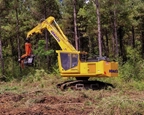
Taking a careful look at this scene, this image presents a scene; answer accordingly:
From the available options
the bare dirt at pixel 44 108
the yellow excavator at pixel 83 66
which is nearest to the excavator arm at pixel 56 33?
the yellow excavator at pixel 83 66

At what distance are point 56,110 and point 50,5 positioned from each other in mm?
23504

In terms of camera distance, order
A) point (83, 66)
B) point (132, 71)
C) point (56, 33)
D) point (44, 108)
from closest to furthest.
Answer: point (44, 108) < point (83, 66) < point (56, 33) < point (132, 71)

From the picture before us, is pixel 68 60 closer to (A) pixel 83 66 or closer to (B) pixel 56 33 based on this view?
(A) pixel 83 66

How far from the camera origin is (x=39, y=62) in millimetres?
31031

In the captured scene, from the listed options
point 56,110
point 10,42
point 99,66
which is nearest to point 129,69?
point 99,66

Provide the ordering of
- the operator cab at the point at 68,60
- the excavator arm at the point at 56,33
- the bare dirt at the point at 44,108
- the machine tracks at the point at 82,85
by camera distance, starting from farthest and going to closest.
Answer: the excavator arm at the point at 56,33
the machine tracks at the point at 82,85
the operator cab at the point at 68,60
the bare dirt at the point at 44,108

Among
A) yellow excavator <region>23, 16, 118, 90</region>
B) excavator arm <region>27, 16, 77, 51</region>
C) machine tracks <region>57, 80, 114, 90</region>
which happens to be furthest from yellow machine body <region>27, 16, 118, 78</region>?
excavator arm <region>27, 16, 77, 51</region>

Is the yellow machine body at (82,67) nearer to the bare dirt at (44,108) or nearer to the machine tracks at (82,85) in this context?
the machine tracks at (82,85)

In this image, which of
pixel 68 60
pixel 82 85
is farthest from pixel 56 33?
pixel 82 85

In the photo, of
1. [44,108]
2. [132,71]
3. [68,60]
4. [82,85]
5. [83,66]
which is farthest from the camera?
[132,71]

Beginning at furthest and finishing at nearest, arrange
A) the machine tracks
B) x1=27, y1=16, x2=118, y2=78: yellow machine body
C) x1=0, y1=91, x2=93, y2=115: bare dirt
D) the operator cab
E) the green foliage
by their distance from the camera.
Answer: the green foliage < the machine tracks < the operator cab < x1=27, y1=16, x2=118, y2=78: yellow machine body < x1=0, y1=91, x2=93, y2=115: bare dirt

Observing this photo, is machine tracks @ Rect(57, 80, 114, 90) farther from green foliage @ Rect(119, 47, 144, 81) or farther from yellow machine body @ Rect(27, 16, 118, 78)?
green foliage @ Rect(119, 47, 144, 81)

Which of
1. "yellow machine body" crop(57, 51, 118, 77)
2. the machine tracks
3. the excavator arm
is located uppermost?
the excavator arm

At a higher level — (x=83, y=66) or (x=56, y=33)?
(x=56, y=33)
